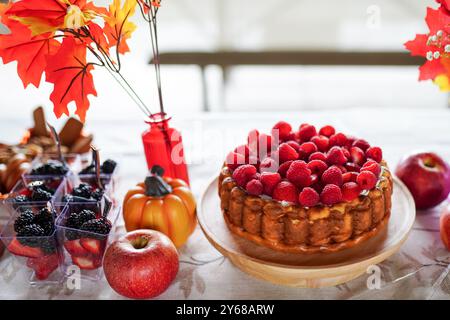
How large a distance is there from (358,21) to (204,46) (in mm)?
1369

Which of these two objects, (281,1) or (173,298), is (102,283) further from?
(281,1)

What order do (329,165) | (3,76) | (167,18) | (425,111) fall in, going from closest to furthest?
(329,165)
(425,111)
(3,76)
(167,18)

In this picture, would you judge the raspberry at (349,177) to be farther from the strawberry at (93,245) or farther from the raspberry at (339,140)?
the strawberry at (93,245)

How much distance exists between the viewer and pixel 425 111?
1.64m

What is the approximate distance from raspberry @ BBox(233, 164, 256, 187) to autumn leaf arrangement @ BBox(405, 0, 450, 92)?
416 millimetres

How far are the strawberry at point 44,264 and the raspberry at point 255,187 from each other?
1.38 ft

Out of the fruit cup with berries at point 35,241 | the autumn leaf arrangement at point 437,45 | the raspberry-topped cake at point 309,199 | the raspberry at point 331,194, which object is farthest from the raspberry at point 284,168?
the fruit cup with berries at point 35,241

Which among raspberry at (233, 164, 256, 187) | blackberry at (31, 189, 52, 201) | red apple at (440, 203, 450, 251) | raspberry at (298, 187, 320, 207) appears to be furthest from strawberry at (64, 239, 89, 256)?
red apple at (440, 203, 450, 251)

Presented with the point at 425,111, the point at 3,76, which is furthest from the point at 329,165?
the point at 3,76

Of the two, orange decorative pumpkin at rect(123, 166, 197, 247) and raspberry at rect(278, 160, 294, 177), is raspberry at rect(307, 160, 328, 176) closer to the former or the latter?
raspberry at rect(278, 160, 294, 177)

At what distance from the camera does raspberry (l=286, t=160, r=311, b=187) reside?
0.92 m

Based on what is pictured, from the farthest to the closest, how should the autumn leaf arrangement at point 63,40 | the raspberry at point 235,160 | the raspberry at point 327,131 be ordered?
the raspberry at point 327,131, the raspberry at point 235,160, the autumn leaf arrangement at point 63,40

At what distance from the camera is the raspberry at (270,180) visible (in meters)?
0.93

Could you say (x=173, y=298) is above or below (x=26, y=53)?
below
